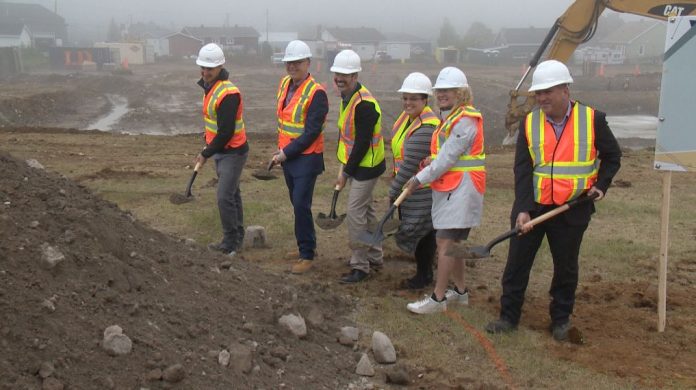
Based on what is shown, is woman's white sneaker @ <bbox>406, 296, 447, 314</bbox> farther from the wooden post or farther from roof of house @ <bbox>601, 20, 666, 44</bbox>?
roof of house @ <bbox>601, 20, 666, 44</bbox>

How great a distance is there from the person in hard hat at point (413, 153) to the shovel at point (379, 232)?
179 millimetres

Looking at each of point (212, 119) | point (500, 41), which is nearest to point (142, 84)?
point (212, 119)

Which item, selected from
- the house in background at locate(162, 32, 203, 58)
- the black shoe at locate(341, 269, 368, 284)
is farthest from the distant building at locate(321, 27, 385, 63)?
the black shoe at locate(341, 269, 368, 284)

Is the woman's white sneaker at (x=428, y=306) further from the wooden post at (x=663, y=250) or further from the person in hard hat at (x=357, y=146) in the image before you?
the wooden post at (x=663, y=250)

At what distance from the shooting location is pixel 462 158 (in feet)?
17.1

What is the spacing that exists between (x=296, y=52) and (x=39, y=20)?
3563 inches

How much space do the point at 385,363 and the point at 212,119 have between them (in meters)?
3.07

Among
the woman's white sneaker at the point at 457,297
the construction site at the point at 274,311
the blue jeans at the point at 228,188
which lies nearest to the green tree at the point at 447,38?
the construction site at the point at 274,311

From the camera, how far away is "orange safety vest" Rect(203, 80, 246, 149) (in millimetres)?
6613

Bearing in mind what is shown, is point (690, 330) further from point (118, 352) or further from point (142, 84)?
point (142, 84)

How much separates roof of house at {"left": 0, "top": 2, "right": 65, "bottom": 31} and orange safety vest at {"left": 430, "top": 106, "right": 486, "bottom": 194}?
86.8m

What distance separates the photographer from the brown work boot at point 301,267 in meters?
→ 6.63

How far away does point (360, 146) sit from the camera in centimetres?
604

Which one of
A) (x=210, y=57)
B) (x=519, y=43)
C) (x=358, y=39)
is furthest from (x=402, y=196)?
(x=358, y=39)
